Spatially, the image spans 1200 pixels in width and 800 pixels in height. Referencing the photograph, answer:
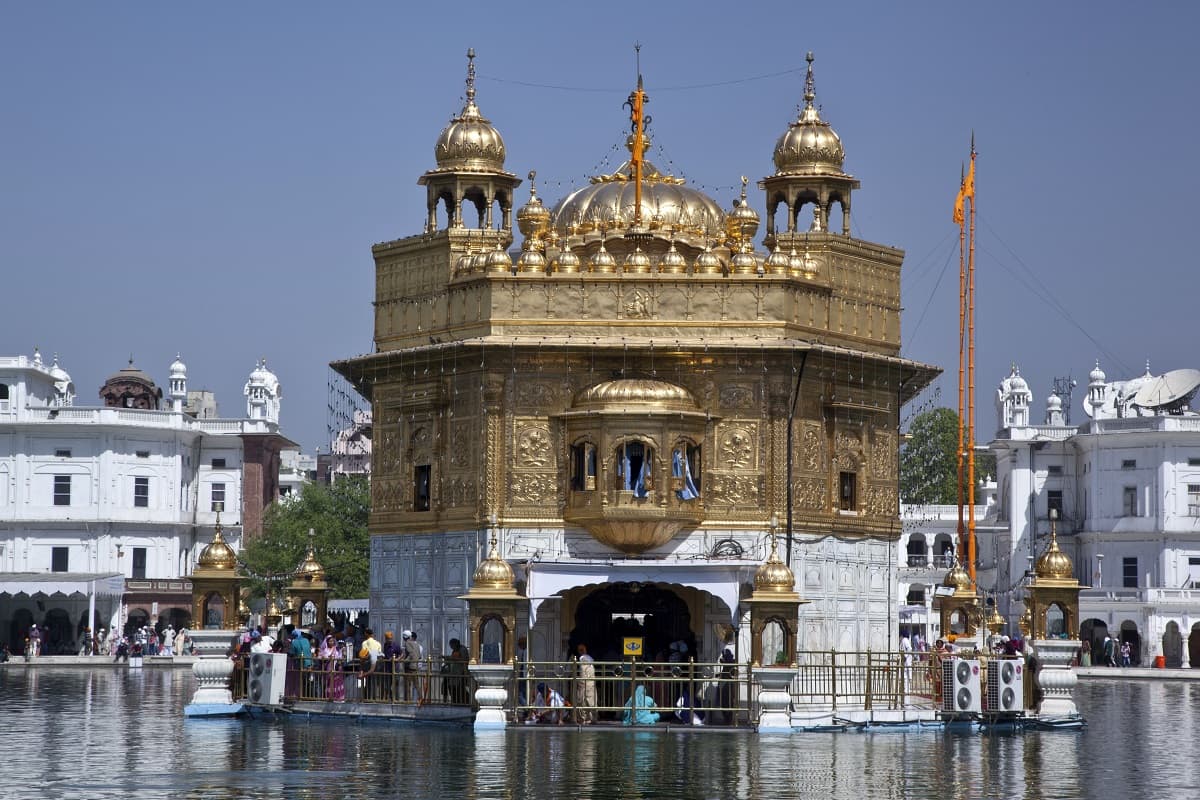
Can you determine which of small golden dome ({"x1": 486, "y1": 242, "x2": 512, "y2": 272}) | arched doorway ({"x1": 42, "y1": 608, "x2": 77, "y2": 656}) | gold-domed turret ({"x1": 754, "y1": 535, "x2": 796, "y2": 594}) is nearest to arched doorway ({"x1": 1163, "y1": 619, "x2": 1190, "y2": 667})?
arched doorway ({"x1": 42, "y1": 608, "x2": 77, "y2": 656})

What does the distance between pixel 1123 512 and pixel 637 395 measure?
161ft

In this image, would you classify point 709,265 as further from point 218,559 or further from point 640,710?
point 218,559

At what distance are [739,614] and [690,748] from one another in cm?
629

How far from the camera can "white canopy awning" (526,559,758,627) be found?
35188 mm

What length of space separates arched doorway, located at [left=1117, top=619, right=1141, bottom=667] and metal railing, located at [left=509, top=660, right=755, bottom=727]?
152 feet

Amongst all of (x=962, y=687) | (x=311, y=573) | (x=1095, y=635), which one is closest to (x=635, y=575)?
(x=962, y=687)

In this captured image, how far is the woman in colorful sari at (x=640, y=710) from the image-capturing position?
33281 millimetres

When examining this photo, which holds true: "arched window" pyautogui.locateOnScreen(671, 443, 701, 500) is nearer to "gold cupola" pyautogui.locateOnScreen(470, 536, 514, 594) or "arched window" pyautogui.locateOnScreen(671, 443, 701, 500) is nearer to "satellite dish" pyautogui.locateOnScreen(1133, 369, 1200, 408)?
"gold cupola" pyautogui.locateOnScreen(470, 536, 514, 594)

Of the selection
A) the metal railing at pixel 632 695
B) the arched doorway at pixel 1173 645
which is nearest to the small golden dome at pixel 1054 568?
the metal railing at pixel 632 695

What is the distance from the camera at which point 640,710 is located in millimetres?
33562

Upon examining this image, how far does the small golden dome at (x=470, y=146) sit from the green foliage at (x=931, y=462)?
60.6 meters

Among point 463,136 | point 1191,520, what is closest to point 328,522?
point 1191,520

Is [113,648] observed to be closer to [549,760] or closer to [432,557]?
[432,557]

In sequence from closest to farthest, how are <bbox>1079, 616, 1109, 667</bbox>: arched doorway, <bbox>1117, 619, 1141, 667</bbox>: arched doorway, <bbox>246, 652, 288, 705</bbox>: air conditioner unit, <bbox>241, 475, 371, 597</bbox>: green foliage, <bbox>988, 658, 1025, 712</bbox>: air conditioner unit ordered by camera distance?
<bbox>988, 658, 1025, 712</bbox>: air conditioner unit, <bbox>246, 652, 288, 705</bbox>: air conditioner unit, <bbox>1117, 619, 1141, 667</bbox>: arched doorway, <bbox>1079, 616, 1109, 667</bbox>: arched doorway, <bbox>241, 475, 371, 597</bbox>: green foliage
